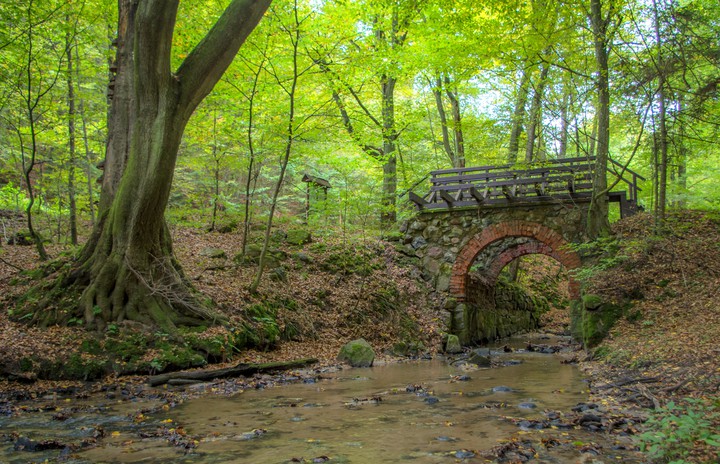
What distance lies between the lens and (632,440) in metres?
3.87

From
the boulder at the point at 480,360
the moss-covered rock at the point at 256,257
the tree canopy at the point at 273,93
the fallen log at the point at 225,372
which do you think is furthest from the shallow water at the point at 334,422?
the moss-covered rock at the point at 256,257

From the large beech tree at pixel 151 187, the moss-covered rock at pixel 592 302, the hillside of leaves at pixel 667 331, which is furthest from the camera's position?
the moss-covered rock at pixel 592 302

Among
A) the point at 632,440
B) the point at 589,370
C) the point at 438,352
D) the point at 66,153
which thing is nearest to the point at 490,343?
the point at 438,352

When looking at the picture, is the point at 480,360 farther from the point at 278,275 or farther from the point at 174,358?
the point at 174,358

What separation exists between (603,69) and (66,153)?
14.1m

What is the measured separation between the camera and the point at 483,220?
1405 centimetres

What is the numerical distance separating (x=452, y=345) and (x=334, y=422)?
26.7ft

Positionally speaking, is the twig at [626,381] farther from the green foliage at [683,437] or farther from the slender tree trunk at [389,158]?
the slender tree trunk at [389,158]

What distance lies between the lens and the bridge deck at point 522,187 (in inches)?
510

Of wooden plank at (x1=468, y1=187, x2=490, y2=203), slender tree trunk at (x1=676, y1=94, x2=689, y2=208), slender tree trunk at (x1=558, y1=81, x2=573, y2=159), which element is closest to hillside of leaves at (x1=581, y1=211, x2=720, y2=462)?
slender tree trunk at (x1=676, y1=94, x2=689, y2=208)

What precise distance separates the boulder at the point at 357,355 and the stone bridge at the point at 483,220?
5.09 meters

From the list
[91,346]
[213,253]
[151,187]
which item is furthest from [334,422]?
[213,253]

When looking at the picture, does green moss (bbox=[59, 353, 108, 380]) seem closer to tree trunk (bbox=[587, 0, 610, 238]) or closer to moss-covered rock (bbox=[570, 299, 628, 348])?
moss-covered rock (bbox=[570, 299, 628, 348])

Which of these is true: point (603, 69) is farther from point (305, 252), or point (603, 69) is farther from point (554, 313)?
point (554, 313)
